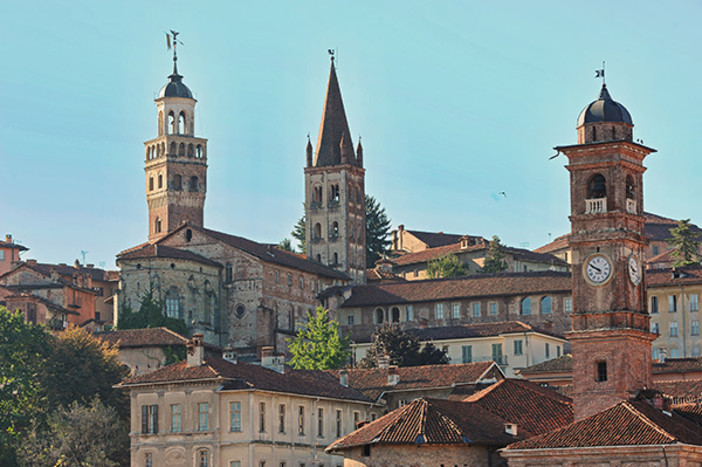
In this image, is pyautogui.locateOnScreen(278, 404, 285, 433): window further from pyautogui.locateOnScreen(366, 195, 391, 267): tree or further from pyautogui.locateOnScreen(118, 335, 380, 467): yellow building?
pyautogui.locateOnScreen(366, 195, 391, 267): tree

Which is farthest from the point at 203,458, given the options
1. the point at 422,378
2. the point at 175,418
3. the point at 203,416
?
the point at 422,378

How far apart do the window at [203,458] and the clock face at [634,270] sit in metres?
20.6

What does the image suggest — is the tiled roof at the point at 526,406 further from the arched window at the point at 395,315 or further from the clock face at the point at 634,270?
the arched window at the point at 395,315

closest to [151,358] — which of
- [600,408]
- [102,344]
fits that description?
[102,344]

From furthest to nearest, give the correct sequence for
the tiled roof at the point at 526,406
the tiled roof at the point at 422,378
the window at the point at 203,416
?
the tiled roof at the point at 422,378 → the window at the point at 203,416 → the tiled roof at the point at 526,406

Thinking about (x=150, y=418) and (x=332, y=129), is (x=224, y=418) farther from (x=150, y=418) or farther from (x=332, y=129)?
(x=332, y=129)

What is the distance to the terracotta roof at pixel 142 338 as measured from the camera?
320 feet

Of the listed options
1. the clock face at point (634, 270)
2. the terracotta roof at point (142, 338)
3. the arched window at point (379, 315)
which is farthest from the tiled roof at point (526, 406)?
the arched window at point (379, 315)

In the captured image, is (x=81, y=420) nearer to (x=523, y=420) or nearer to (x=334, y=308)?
(x=523, y=420)

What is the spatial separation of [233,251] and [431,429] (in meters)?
60.8

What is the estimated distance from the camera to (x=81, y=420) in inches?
3105

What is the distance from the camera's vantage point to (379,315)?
120 meters

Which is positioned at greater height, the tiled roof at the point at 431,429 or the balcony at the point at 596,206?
the balcony at the point at 596,206

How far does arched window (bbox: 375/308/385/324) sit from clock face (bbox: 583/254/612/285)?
61.0m
